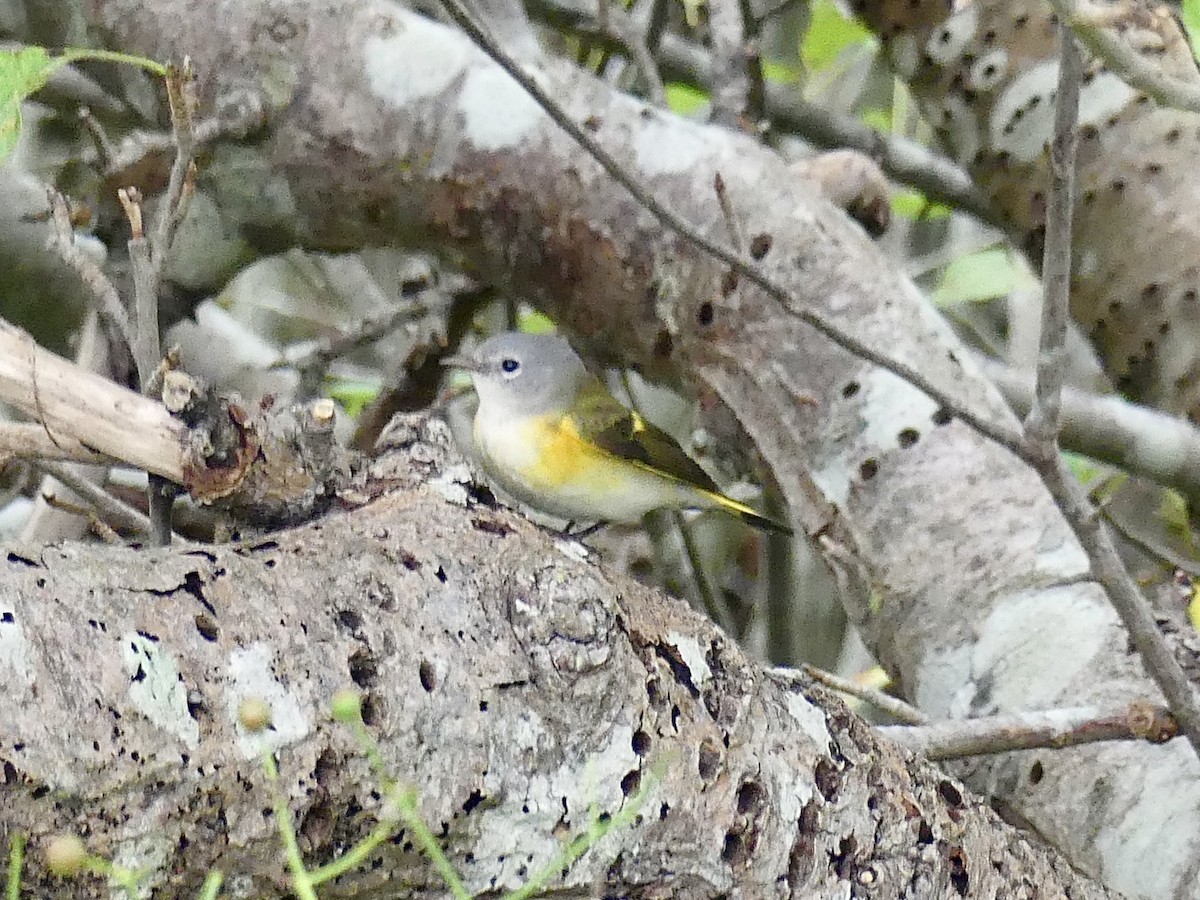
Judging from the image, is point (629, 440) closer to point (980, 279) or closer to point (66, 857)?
point (980, 279)

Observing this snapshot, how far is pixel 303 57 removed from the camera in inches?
90.0

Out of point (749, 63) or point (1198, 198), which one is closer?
point (1198, 198)

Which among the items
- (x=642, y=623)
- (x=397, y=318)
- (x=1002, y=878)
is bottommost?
(x=397, y=318)

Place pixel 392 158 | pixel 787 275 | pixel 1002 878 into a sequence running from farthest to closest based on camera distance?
pixel 392 158 → pixel 787 275 → pixel 1002 878

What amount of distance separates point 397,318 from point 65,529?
930 millimetres

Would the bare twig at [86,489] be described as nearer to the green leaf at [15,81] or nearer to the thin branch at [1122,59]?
the green leaf at [15,81]

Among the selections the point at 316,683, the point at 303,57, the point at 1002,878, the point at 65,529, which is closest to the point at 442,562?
the point at 316,683

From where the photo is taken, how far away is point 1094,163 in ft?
8.43

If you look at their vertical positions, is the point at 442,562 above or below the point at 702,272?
above

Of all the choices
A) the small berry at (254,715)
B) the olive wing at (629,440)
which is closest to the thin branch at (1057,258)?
the small berry at (254,715)

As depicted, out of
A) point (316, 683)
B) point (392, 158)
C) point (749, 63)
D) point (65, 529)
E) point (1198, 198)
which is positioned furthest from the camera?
point (749, 63)

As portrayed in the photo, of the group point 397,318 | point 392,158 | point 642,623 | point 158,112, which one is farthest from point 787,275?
point 158,112

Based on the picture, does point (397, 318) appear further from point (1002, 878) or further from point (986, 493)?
point (1002, 878)

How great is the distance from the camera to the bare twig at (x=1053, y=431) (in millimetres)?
1188
